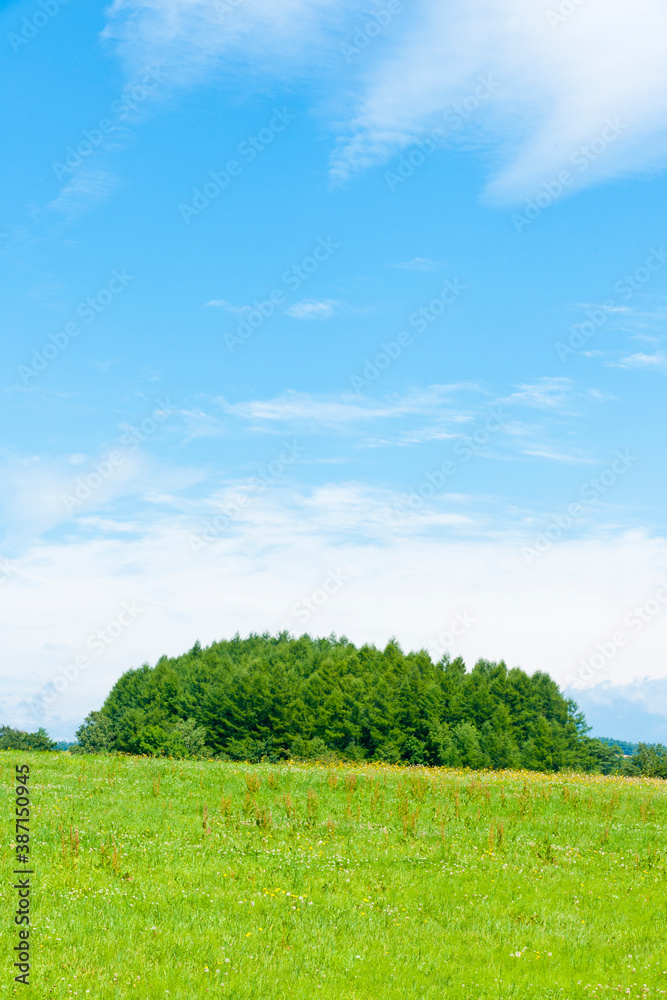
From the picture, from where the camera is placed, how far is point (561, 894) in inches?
581

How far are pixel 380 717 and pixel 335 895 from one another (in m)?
68.9

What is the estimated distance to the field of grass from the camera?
1056 cm

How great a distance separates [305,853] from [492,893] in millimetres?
3865

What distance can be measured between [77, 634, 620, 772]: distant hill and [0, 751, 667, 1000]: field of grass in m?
56.7

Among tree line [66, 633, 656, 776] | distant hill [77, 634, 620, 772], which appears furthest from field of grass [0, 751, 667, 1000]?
distant hill [77, 634, 620, 772]

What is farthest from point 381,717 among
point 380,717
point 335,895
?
point 335,895

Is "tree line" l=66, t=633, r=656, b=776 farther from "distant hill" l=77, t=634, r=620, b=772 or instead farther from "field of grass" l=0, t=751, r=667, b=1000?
"field of grass" l=0, t=751, r=667, b=1000

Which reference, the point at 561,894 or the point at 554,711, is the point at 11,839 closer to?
the point at 561,894

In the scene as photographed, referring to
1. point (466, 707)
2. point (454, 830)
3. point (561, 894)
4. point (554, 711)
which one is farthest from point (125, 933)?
point (554, 711)

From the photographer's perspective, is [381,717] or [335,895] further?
[381,717]

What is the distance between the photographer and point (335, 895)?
13.7m

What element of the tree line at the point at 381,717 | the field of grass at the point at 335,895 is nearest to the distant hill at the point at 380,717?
the tree line at the point at 381,717

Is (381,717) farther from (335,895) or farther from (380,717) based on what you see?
(335,895)

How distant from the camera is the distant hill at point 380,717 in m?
78.6
